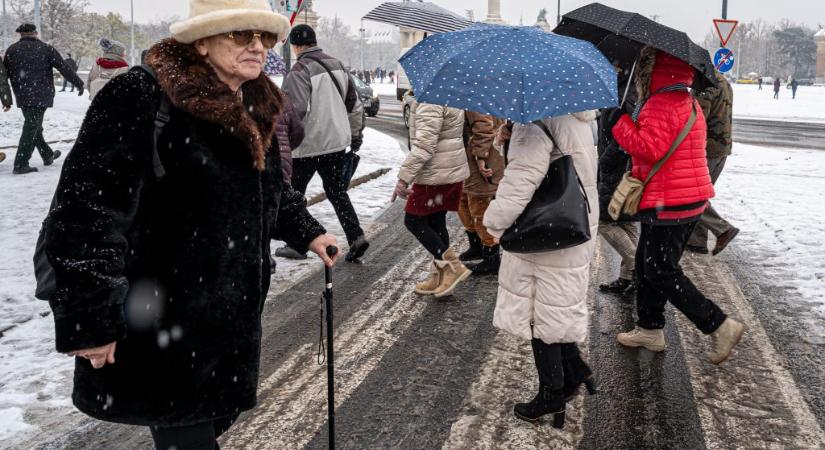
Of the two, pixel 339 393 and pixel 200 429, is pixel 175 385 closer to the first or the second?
pixel 200 429

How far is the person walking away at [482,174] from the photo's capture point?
619cm

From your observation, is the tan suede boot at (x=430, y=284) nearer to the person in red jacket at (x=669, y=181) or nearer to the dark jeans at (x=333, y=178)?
the dark jeans at (x=333, y=178)

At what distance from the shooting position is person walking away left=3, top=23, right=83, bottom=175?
1052 centimetres

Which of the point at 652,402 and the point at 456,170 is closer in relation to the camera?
the point at 652,402

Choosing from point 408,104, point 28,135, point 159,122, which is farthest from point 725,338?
point 28,135

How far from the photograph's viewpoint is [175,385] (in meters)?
2.16

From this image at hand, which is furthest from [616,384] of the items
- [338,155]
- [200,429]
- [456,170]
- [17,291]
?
[17,291]

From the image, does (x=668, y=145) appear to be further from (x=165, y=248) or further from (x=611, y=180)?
(x=165, y=248)

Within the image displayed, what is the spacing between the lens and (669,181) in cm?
417

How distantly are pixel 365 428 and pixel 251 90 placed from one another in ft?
6.31

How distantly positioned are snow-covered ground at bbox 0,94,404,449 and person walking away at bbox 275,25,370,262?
2.31 ft

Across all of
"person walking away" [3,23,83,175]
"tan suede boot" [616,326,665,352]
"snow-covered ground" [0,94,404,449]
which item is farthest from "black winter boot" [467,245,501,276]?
"person walking away" [3,23,83,175]

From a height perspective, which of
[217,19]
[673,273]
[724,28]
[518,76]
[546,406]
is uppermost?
[724,28]

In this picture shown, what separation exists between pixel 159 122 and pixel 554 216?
1851 millimetres
